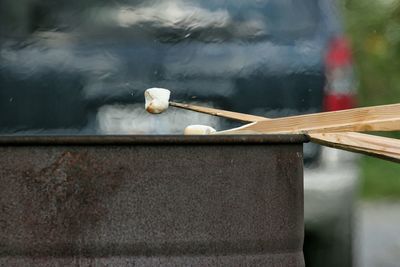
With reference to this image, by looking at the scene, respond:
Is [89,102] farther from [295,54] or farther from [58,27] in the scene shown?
[295,54]

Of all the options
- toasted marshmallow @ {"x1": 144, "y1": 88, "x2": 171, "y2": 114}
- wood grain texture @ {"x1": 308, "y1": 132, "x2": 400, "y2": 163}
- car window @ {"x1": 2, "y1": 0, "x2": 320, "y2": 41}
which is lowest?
wood grain texture @ {"x1": 308, "y1": 132, "x2": 400, "y2": 163}

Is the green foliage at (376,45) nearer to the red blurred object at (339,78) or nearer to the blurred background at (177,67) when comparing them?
the red blurred object at (339,78)

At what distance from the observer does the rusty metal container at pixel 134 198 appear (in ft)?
6.15

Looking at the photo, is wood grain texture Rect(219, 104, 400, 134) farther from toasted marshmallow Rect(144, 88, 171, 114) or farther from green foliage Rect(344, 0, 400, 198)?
green foliage Rect(344, 0, 400, 198)

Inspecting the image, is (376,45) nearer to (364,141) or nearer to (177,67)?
(177,67)

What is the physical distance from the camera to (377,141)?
6.66 feet


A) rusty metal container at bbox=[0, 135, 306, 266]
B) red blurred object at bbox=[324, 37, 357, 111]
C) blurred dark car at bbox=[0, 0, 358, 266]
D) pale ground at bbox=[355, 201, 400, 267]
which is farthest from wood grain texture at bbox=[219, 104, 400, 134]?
pale ground at bbox=[355, 201, 400, 267]

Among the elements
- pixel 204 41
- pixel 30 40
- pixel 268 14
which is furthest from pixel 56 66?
pixel 268 14

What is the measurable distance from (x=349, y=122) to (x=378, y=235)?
5.59m

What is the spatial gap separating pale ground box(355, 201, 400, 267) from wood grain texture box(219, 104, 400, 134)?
3064 mm

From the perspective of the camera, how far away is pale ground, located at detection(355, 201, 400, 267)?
632 cm

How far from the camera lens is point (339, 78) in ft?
12.1

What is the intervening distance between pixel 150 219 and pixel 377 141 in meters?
0.46

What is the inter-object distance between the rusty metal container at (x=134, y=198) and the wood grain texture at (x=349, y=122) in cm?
18
